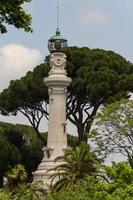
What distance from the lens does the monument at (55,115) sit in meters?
55.1

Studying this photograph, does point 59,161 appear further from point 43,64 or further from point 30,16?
point 30,16

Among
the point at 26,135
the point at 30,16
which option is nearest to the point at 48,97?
the point at 26,135

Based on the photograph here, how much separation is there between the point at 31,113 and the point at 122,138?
1991 centimetres

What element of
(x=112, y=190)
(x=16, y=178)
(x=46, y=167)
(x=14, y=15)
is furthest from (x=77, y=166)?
(x=14, y=15)

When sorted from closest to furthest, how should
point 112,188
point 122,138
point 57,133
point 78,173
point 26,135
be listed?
1. point 112,188
2. point 122,138
3. point 78,173
4. point 57,133
5. point 26,135

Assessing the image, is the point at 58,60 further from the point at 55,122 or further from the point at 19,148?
the point at 19,148

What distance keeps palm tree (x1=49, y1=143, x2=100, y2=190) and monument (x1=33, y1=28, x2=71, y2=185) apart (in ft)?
22.2

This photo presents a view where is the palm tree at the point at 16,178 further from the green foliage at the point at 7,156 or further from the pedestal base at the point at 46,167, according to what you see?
the green foliage at the point at 7,156

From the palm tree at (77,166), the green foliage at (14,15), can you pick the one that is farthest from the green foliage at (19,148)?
the green foliage at (14,15)

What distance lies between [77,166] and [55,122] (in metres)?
9.26

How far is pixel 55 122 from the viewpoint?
55188 mm

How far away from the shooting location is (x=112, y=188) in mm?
29828

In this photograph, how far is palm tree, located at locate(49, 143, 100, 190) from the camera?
45281 millimetres

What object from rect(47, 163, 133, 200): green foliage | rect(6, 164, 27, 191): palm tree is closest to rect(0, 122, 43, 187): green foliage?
rect(6, 164, 27, 191): palm tree
